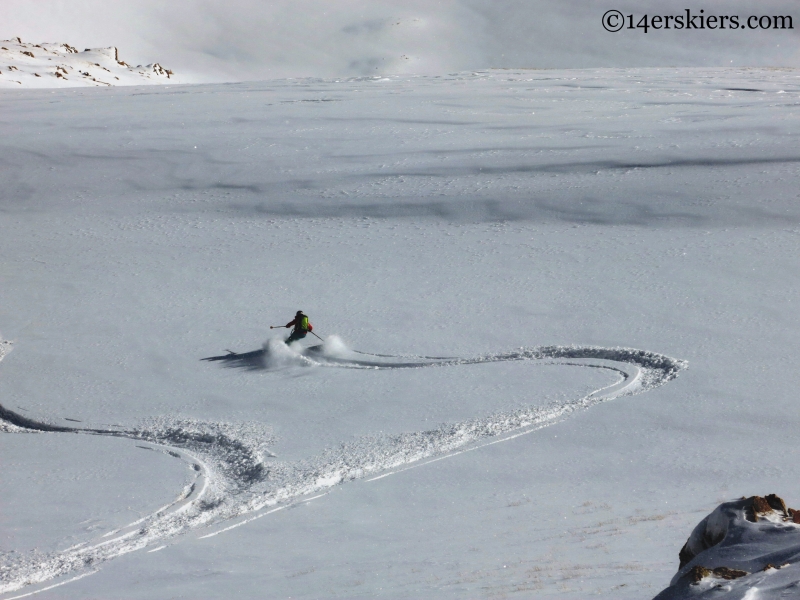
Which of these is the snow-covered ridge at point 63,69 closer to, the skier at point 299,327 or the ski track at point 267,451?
the skier at point 299,327

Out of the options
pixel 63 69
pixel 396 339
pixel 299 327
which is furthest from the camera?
pixel 63 69

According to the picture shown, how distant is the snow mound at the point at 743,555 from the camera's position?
325 centimetres

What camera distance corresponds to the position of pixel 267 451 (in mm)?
7629

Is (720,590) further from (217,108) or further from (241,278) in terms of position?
(217,108)

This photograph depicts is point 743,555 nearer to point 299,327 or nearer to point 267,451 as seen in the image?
point 267,451

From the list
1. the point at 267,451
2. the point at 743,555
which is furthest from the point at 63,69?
the point at 743,555

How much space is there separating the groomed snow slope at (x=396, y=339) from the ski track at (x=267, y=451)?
3 cm

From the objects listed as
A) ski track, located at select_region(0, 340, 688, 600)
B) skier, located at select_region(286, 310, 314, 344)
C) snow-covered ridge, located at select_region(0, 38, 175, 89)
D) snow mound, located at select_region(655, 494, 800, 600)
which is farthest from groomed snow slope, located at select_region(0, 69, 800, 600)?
snow-covered ridge, located at select_region(0, 38, 175, 89)

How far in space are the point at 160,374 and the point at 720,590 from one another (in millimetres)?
7146

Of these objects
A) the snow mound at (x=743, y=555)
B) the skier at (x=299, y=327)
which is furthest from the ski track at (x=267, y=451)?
the snow mound at (x=743, y=555)

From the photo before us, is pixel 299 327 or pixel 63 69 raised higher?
pixel 63 69

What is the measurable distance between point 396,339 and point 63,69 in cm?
2597

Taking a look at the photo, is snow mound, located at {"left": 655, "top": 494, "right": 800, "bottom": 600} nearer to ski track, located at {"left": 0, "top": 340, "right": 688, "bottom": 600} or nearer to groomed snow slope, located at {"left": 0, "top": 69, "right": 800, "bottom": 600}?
groomed snow slope, located at {"left": 0, "top": 69, "right": 800, "bottom": 600}

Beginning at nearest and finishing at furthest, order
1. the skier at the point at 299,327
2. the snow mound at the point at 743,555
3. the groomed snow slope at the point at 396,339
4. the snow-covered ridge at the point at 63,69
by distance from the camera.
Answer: the snow mound at the point at 743,555
the groomed snow slope at the point at 396,339
the skier at the point at 299,327
the snow-covered ridge at the point at 63,69
